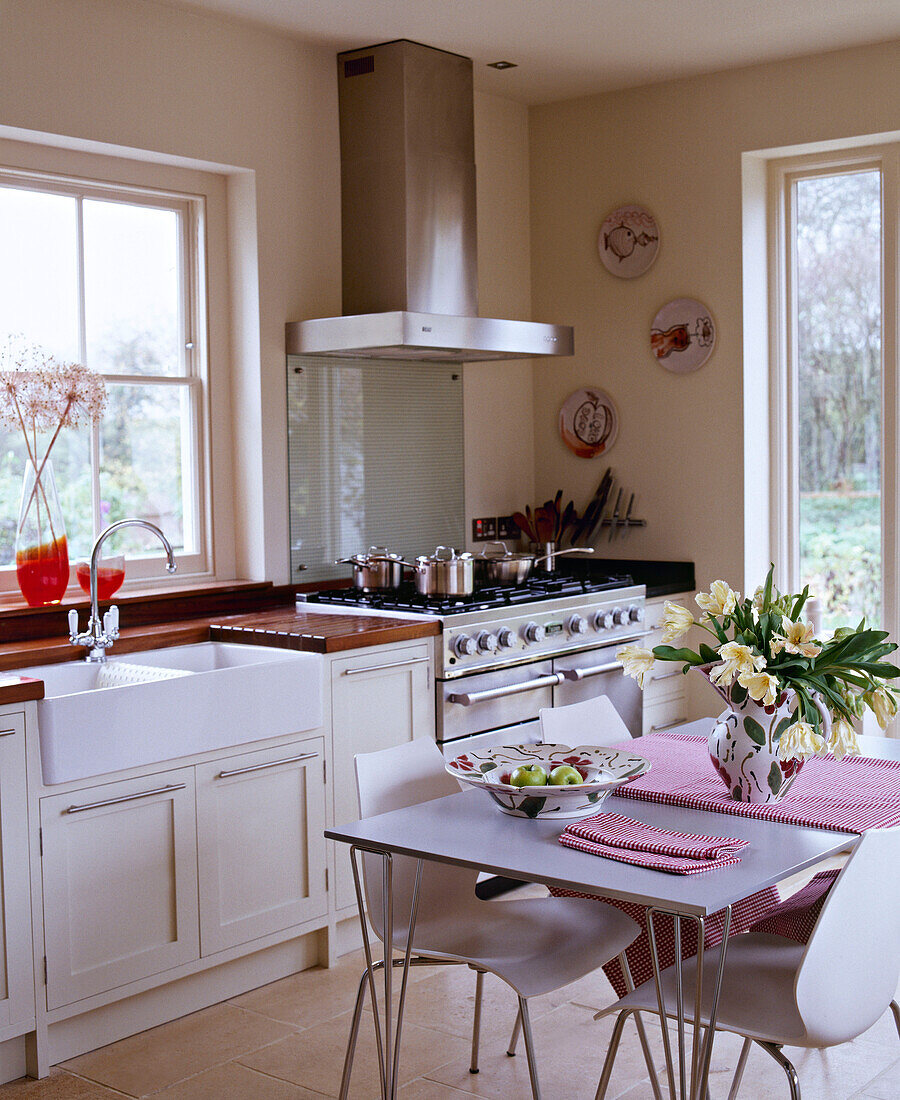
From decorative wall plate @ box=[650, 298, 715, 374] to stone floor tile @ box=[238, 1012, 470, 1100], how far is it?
285 cm

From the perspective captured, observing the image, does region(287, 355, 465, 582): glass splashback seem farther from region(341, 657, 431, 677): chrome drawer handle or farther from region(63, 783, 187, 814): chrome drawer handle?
region(63, 783, 187, 814): chrome drawer handle

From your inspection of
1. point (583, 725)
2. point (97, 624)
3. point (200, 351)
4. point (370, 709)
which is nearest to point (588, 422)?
point (200, 351)

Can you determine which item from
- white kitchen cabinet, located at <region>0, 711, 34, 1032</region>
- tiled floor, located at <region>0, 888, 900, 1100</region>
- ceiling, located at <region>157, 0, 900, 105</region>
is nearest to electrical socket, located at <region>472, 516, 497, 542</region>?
ceiling, located at <region>157, 0, 900, 105</region>

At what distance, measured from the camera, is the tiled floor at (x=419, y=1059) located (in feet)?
9.46

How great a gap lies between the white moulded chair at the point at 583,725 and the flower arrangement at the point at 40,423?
152 cm

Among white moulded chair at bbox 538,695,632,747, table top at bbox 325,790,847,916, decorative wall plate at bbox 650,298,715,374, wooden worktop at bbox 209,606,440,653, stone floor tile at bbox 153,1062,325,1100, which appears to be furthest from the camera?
decorative wall plate at bbox 650,298,715,374

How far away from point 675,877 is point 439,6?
9.98 feet

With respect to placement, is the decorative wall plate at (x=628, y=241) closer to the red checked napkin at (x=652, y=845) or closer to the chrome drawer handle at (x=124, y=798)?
the chrome drawer handle at (x=124, y=798)

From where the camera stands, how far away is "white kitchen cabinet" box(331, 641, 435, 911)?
145 inches

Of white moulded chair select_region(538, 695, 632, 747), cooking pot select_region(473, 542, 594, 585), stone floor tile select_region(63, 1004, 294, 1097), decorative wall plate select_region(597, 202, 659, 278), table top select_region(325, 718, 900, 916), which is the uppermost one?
decorative wall plate select_region(597, 202, 659, 278)

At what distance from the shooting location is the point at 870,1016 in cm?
221

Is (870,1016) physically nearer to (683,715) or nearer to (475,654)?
(475,654)

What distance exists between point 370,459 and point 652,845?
2.74 m

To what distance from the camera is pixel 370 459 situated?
4.74 m
